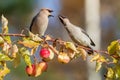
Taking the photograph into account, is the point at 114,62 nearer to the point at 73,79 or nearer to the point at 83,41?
the point at 83,41

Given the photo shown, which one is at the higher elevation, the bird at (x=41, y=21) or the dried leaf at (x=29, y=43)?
the dried leaf at (x=29, y=43)

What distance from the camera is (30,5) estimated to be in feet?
62.4

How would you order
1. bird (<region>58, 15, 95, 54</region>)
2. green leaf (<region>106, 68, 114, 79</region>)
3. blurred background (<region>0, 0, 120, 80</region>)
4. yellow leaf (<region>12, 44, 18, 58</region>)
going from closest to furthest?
yellow leaf (<region>12, 44, 18, 58</region>)
green leaf (<region>106, 68, 114, 79</region>)
bird (<region>58, 15, 95, 54</region>)
blurred background (<region>0, 0, 120, 80</region>)

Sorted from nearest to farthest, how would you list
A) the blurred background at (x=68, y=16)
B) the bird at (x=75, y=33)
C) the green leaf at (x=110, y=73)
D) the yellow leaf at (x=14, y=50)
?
1. the yellow leaf at (x=14, y=50)
2. the green leaf at (x=110, y=73)
3. the bird at (x=75, y=33)
4. the blurred background at (x=68, y=16)

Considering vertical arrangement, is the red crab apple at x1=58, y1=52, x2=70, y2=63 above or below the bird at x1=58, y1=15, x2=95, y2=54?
above

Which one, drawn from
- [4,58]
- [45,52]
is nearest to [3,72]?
[4,58]

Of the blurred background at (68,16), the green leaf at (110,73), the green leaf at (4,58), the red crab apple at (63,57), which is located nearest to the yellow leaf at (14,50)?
the green leaf at (4,58)

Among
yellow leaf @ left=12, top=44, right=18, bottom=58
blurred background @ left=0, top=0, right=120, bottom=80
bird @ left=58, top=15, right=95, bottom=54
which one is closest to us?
yellow leaf @ left=12, top=44, right=18, bottom=58

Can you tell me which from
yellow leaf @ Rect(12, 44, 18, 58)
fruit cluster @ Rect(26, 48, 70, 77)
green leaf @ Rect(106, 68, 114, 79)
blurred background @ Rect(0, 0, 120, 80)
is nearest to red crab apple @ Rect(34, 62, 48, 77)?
fruit cluster @ Rect(26, 48, 70, 77)

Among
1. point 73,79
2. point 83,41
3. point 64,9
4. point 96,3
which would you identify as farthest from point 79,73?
point 83,41

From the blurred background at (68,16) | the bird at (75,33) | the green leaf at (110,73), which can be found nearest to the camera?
the green leaf at (110,73)

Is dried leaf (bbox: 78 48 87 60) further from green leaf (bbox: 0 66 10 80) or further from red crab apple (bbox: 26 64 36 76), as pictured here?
green leaf (bbox: 0 66 10 80)

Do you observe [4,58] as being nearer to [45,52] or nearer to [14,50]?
[14,50]

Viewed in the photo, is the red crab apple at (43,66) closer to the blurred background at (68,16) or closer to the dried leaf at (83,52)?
the dried leaf at (83,52)
